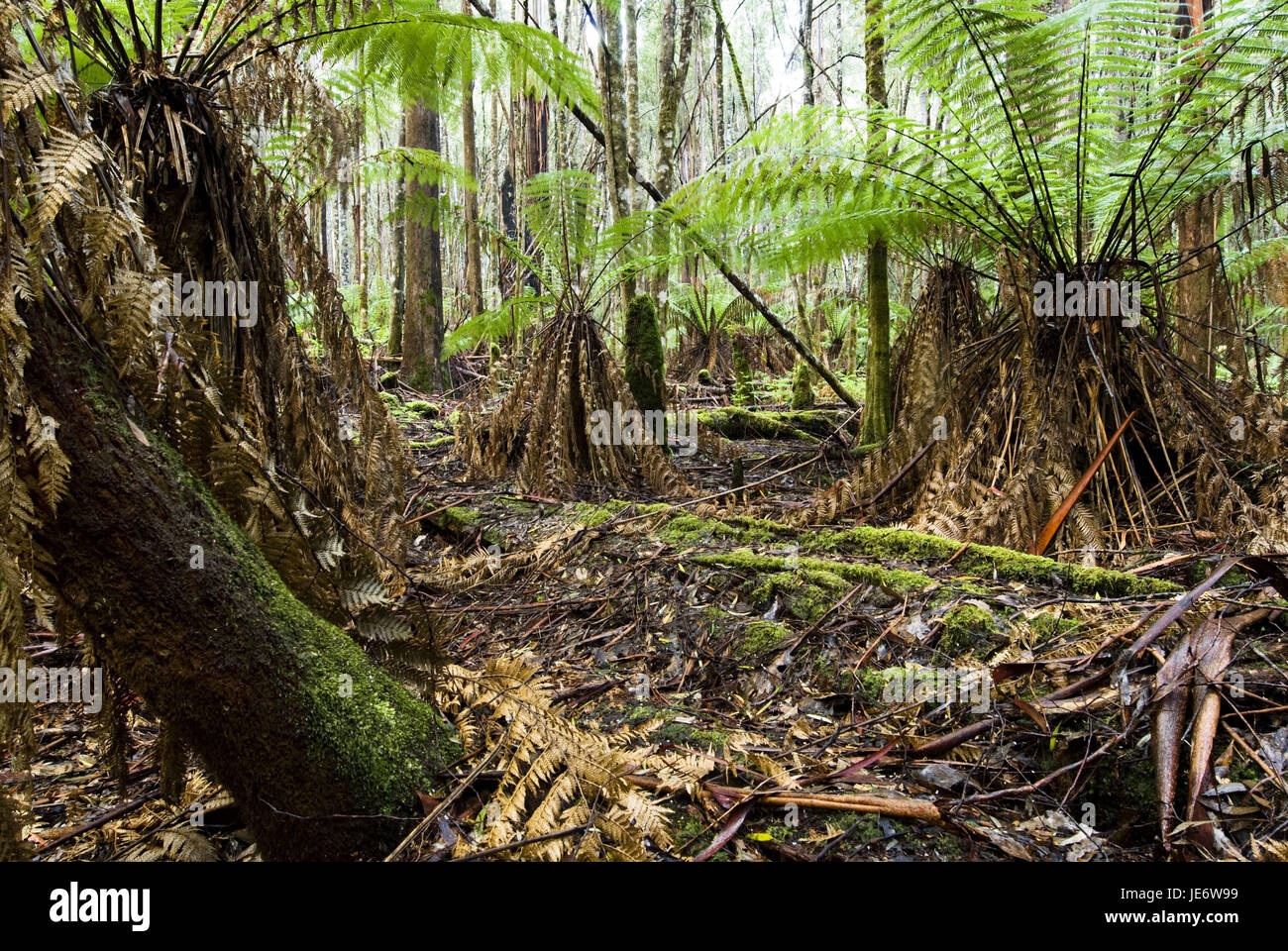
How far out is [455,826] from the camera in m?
1.28

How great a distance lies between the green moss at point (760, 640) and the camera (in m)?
1.97

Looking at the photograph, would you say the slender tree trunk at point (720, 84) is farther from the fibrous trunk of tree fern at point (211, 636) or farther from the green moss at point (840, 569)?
the fibrous trunk of tree fern at point (211, 636)

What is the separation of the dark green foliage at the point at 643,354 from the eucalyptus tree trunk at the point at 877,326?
1.29 metres

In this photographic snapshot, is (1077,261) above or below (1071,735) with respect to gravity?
above

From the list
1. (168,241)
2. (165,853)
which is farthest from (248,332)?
(165,853)

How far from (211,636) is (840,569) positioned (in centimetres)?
175

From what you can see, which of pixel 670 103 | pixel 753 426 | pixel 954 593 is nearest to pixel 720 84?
pixel 670 103

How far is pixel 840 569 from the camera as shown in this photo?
2.29 meters

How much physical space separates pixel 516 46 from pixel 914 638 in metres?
2.88

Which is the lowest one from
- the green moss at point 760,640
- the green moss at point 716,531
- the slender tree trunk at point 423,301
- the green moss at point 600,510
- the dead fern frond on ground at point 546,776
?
the dead fern frond on ground at point 546,776

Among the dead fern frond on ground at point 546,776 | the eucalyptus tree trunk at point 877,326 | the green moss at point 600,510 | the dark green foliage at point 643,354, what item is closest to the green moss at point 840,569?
the green moss at point 600,510

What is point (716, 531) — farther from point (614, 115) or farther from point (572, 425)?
point (614, 115)
